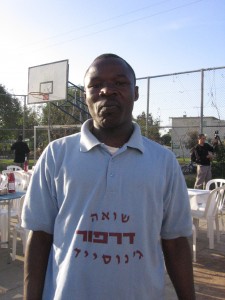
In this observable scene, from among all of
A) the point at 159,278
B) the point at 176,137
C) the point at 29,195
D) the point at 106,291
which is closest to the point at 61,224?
the point at 29,195

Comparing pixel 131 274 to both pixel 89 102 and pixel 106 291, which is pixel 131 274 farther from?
pixel 89 102

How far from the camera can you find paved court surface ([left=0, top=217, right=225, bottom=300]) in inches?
148

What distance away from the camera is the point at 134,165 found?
1346 millimetres

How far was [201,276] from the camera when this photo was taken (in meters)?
4.27

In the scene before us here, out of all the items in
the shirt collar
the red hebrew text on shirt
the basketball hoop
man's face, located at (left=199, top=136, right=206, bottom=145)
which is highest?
the basketball hoop

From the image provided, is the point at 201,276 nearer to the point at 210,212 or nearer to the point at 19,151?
the point at 210,212

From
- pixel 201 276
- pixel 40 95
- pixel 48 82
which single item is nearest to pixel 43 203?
pixel 201 276

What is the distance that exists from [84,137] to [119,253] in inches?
17.7

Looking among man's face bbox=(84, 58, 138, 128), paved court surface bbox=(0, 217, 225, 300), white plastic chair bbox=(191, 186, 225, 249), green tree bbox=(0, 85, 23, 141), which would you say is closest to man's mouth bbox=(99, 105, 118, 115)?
man's face bbox=(84, 58, 138, 128)

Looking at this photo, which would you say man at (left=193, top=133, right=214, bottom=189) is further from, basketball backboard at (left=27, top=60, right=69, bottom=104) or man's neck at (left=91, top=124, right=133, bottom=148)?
man's neck at (left=91, top=124, right=133, bottom=148)

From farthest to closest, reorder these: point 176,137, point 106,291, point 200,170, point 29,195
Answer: point 176,137 → point 200,170 → point 29,195 → point 106,291

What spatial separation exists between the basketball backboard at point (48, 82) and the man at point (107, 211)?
39.7 feet

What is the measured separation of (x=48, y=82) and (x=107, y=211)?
13125 millimetres

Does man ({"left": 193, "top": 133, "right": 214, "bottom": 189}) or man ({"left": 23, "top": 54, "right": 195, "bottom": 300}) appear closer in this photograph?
man ({"left": 23, "top": 54, "right": 195, "bottom": 300})
